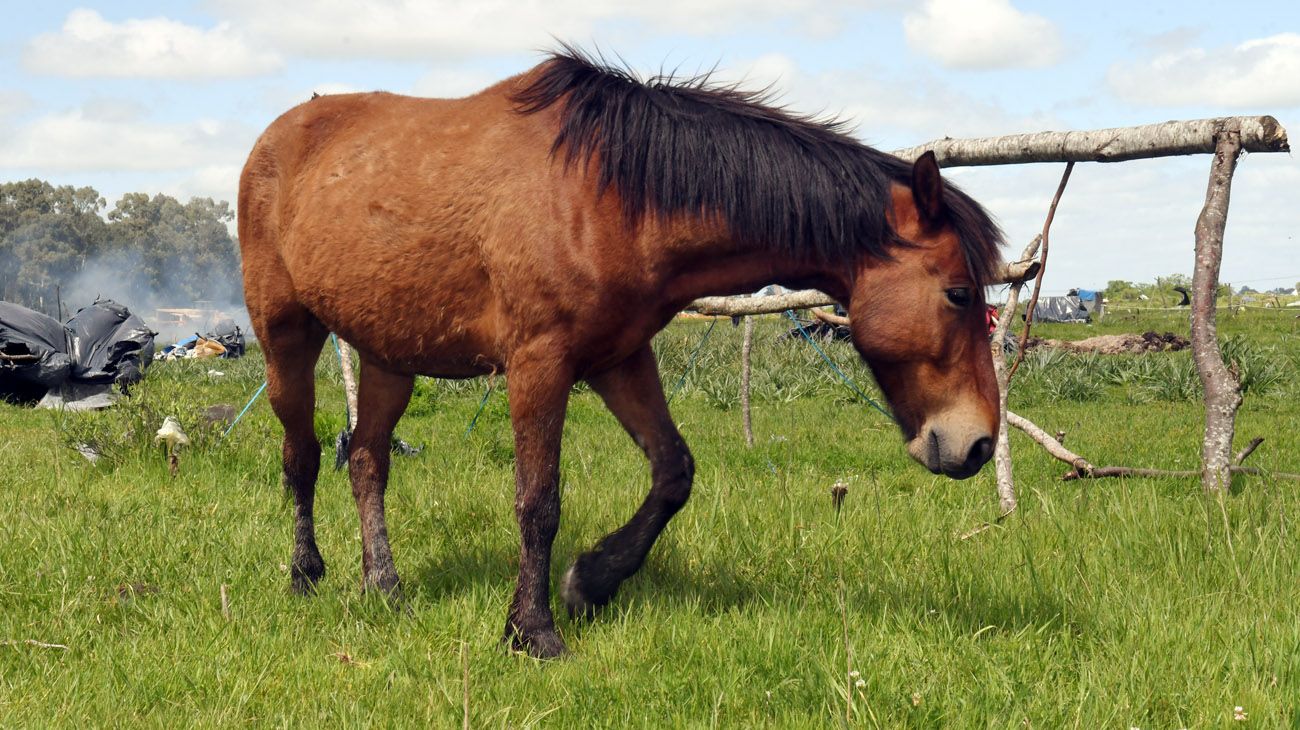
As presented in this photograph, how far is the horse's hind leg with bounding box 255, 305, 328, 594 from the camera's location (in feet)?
16.7

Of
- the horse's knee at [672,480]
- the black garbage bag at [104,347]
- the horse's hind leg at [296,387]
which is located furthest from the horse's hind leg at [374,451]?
the black garbage bag at [104,347]

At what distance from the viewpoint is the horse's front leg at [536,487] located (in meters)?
3.85

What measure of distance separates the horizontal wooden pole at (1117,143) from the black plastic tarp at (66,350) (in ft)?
33.3

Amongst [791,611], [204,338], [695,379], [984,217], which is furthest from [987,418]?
[204,338]

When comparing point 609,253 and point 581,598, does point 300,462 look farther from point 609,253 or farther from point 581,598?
point 609,253

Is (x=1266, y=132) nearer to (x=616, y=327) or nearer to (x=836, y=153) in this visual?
(x=836, y=153)

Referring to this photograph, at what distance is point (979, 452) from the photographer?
3.57 meters

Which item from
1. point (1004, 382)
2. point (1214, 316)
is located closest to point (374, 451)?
point (1004, 382)

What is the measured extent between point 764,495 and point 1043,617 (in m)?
2.16

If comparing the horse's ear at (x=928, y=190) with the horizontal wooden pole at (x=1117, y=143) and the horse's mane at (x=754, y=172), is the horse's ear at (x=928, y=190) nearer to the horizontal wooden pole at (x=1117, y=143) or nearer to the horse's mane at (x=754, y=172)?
the horse's mane at (x=754, y=172)

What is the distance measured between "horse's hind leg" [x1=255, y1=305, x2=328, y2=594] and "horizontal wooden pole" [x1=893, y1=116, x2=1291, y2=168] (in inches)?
127

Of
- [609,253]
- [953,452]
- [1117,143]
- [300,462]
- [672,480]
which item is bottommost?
[300,462]

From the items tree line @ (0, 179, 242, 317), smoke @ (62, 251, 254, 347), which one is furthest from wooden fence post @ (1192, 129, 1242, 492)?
tree line @ (0, 179, 242, 317)

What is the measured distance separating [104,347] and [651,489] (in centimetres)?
1097
